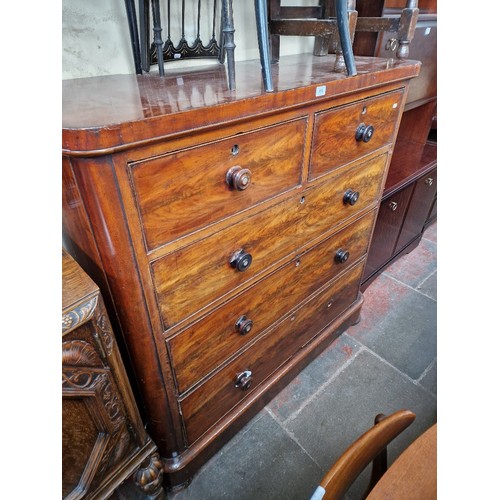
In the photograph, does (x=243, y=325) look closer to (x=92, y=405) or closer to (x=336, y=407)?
(x=92, y=405)

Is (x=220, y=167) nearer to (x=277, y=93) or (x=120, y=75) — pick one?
(x=277, y=93)

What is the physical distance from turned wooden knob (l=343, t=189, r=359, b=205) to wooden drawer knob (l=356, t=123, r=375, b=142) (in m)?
0.19

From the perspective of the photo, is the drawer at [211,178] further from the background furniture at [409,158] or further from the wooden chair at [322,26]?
the background furniture at [409,158]

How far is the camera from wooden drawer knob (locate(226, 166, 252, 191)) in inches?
30.9

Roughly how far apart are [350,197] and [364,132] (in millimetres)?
227

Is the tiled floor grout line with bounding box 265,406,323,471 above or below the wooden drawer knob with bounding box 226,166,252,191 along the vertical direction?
below

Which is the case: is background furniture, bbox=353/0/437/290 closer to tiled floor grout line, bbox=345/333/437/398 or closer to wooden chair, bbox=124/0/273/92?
tiled floor grout line, bbox=345/333/437/398

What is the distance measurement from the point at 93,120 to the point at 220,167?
0.89 ft

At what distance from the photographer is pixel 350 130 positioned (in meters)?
1.05

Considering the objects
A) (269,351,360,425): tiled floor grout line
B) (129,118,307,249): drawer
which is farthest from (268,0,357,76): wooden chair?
(269,351,360,425): tiled floor grout line

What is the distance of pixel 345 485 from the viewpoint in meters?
0.62

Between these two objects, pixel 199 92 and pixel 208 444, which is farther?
pixel 208 444

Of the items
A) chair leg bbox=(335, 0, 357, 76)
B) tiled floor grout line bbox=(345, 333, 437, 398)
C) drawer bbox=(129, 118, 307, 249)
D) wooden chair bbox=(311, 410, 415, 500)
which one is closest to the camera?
wooden chair bbox=(311, 410, 415, 500)

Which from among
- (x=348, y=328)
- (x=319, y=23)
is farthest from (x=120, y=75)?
(x=348, y=328)
